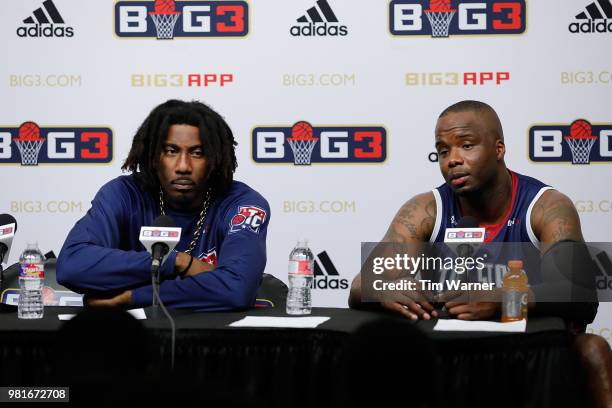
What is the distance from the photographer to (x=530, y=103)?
4.80 metres

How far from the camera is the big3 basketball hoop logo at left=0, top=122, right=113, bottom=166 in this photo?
5008 mm

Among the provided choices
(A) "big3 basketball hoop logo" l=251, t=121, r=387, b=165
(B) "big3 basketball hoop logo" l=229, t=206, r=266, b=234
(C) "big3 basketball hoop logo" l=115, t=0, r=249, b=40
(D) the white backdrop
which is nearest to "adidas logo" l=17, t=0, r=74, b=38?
(D) the white backdrop

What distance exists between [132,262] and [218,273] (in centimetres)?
30

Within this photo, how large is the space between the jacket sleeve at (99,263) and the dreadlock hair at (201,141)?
346 mm

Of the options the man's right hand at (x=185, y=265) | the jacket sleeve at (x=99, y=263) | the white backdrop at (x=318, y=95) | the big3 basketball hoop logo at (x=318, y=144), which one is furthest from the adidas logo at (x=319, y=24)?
the man's right hand at (x=185, y=265)

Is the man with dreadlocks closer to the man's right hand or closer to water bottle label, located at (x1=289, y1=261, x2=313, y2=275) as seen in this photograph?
the man's right hand

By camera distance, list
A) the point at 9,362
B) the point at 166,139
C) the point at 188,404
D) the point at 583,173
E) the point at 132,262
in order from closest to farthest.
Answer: the point at 188,404
the point at 9,362
the point at 132,262
the point at 166,139
the point at 583,173

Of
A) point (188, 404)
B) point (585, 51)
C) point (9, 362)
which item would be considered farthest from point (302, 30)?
point (188, 404)

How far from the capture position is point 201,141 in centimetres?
366

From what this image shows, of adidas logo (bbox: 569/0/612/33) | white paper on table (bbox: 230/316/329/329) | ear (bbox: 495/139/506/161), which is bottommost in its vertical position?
white paper on table (bbox: 230/316/329/329)

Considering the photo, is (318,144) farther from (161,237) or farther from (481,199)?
(161,237)

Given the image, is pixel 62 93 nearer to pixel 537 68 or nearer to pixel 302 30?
pixel 302 30

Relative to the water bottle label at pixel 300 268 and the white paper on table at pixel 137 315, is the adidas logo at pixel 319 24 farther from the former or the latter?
the white paper on table at pixel 137 315

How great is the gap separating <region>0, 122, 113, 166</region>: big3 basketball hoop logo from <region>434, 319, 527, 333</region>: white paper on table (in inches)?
114
